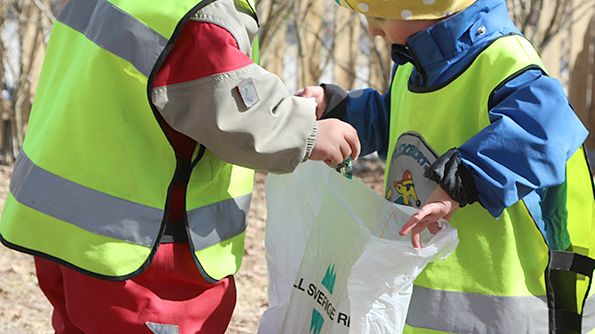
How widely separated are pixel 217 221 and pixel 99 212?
0.28 metres

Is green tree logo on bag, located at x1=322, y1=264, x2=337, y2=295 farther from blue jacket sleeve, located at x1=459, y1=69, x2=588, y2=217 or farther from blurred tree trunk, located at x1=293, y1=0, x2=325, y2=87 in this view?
blurred tree trunk, located at x1=293, y1=0, x2=325, y2=87

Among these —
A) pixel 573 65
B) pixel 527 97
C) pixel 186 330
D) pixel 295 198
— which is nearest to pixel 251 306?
pixel 295 198

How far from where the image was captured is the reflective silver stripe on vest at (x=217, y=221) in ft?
7.11

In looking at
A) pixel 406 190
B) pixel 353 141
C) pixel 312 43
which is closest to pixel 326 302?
pixel 406 190

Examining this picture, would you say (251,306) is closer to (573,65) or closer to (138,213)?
(138,213)

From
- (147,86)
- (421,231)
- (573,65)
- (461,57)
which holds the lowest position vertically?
(573,65)

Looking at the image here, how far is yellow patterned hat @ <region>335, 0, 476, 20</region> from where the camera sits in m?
2.25

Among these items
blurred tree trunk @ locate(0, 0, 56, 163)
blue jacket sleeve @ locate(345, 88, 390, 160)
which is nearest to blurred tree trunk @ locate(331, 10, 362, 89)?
blurred tree trunk @ locate(0, 0, 56, 163)

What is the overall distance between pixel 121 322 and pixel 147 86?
0.52m

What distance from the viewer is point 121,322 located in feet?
7.03

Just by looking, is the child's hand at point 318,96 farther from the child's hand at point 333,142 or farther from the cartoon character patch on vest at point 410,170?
the child's hand at point 333,142

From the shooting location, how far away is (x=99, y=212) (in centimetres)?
210

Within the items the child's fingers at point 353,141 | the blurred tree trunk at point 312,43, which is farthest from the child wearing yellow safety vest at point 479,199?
the blurred tree trunk at point 312,43

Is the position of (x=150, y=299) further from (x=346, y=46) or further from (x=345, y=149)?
(x=346, y=46)
